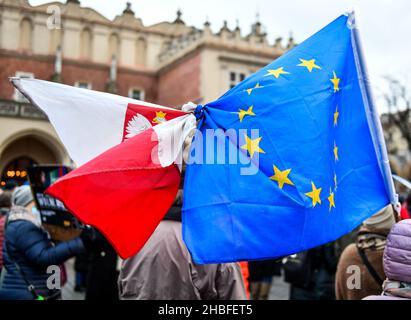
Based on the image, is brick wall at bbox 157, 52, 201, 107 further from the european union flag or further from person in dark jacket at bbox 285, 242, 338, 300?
the european union flag

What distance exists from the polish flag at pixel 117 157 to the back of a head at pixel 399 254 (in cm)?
92

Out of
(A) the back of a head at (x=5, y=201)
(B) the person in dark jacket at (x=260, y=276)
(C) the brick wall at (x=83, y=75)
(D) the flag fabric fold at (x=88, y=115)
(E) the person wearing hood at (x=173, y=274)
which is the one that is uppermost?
(C) the brick wall at (x=83, y=75)

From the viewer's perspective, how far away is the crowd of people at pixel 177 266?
2.15 meters

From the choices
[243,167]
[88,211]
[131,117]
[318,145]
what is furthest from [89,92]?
[318,145]

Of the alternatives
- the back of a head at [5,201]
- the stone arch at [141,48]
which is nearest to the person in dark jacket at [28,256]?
the back of a head at [5,201]

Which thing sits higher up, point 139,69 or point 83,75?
point 139,69

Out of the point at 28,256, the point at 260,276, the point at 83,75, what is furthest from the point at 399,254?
the point at 83,75

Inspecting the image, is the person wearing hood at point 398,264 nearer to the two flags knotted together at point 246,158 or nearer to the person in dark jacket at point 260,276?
the two flags knotted together at point 246,158

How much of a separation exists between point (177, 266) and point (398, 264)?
0.99m

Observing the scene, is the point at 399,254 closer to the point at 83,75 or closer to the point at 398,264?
the point at 398,264

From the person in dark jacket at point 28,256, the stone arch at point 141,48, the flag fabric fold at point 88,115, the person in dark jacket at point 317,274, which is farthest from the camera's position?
the stone arch at point 141,48

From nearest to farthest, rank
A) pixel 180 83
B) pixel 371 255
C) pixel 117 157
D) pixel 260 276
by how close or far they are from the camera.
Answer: pixel 117 157 < pixel 371 255 < pixel 260 276 < pixel 180 83

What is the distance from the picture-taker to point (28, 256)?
293cm

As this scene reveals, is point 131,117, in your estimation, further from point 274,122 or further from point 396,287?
point 396,287
